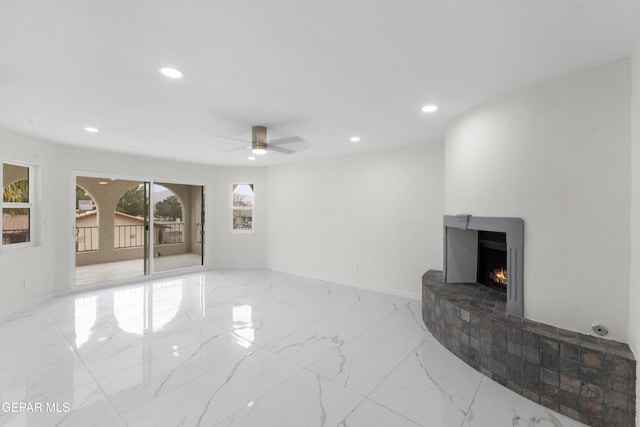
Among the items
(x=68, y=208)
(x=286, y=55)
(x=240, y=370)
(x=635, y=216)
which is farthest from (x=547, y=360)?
(x=68, y=208)

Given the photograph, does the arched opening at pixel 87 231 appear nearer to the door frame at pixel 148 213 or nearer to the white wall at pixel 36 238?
the door frame at pixel 148 213

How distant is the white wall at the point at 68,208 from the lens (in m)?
3.69

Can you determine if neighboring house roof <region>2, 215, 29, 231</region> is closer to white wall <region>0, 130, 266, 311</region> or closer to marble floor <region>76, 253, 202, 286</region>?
white wall <region>0, 130, 266, 311</region>

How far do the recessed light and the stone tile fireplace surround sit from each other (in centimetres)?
291

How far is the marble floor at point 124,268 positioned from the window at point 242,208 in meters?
1.74

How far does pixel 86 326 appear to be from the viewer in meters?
3.19

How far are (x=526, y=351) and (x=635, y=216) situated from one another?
1.15m

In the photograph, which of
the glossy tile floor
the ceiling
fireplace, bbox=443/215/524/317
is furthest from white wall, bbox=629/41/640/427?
fireplace, bbox=443/215/524/317

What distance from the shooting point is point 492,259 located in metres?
3.21

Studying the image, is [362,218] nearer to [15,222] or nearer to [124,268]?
[15,222]

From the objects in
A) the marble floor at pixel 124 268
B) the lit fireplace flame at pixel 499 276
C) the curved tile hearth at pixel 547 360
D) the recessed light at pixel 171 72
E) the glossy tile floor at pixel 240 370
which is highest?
the recessed light at pixel 171 72

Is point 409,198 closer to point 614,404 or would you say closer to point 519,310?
point 519,310

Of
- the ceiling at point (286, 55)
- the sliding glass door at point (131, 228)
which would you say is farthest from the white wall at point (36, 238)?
the sliding glass door at point (131, 228)

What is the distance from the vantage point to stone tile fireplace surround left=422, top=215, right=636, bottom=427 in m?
1.72
